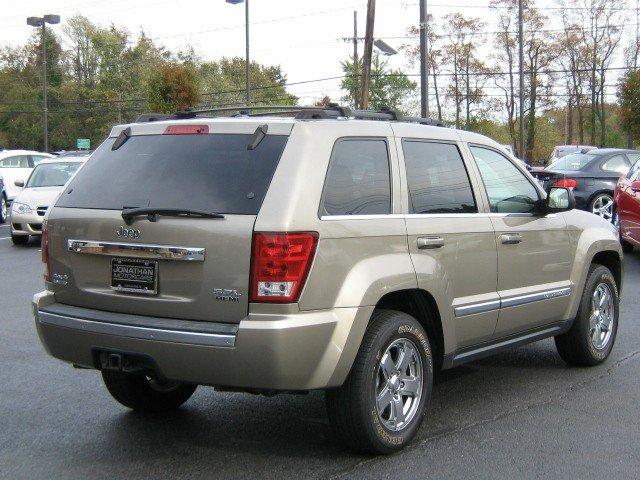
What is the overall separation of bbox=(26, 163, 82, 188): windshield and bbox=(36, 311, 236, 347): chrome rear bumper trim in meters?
13.3

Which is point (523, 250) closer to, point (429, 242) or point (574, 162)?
point (429, 242)

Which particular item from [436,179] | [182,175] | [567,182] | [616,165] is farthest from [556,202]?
[616,165]

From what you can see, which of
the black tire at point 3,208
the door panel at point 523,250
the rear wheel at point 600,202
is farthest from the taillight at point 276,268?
the black tire at point 3,208

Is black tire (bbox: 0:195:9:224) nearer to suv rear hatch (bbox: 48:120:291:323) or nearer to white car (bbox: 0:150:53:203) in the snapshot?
white car (bbox: 0:150:53:203)

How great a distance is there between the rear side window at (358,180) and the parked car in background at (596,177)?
12.8 metres

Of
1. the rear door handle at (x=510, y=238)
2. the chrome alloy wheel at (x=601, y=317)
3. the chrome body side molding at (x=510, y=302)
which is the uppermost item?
the rear door handle at (x=510, y=238)

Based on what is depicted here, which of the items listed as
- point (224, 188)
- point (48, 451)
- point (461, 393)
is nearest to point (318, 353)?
point (224, 188)

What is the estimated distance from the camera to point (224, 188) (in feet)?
14.5

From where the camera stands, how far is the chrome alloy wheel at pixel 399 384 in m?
4.72

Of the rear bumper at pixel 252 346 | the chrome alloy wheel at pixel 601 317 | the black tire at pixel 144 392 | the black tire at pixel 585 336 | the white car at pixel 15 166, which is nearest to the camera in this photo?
the rear bumper at pixel 252 346

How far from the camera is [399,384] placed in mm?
4840

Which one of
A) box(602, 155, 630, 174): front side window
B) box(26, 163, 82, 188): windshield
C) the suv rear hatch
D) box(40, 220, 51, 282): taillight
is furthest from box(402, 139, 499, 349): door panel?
box(26, 163, 82, 188): windshield

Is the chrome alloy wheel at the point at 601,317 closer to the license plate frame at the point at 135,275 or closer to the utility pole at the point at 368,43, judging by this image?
the license plate frame at the point at 135,275

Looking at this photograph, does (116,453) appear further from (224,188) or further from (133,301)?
(224,188)
